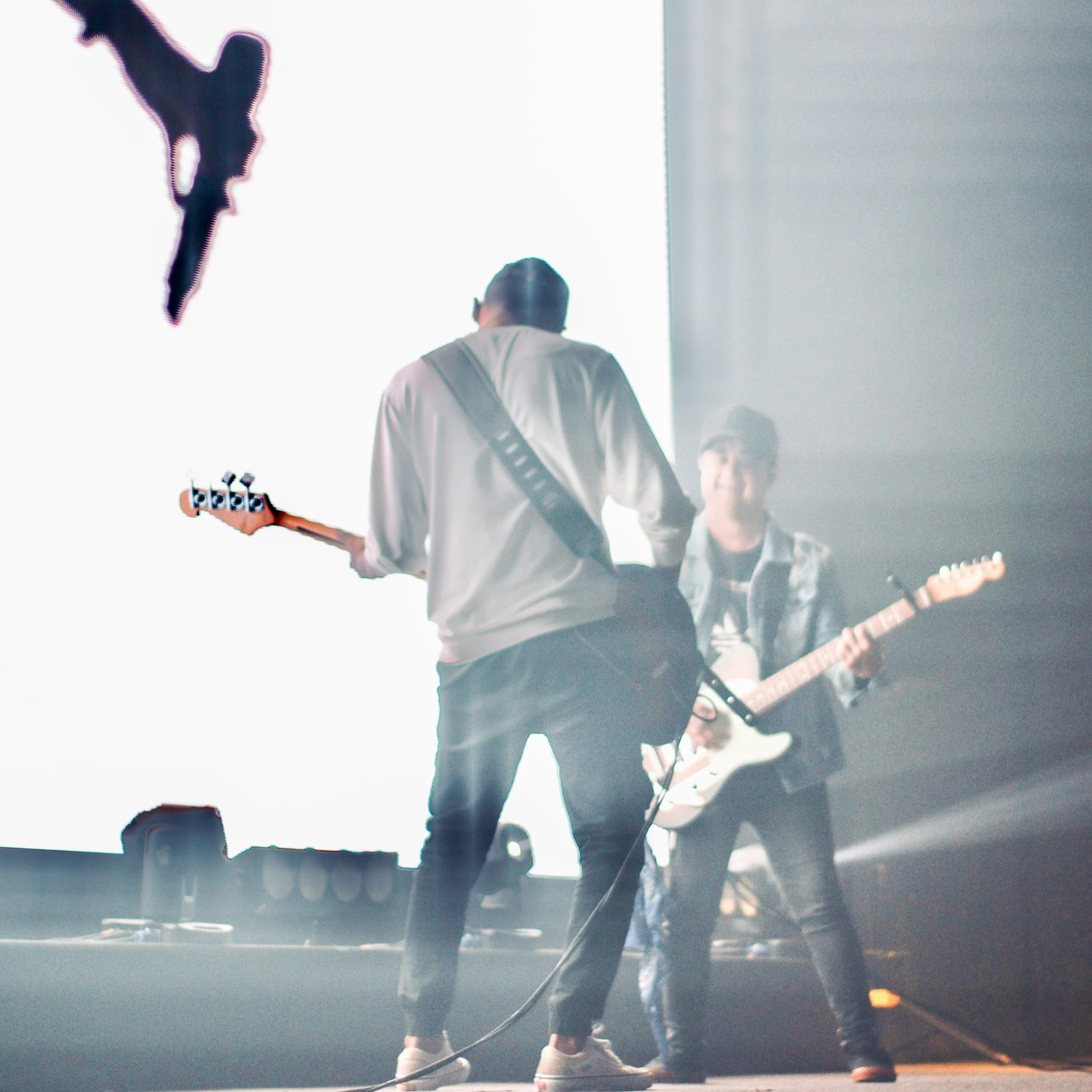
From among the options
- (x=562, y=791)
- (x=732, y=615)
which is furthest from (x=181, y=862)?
(x=732, y=615)

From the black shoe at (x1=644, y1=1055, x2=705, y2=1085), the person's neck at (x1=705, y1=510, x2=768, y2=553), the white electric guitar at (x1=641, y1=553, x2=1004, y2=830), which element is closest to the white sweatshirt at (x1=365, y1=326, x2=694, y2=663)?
the white electric guitar at (x1=641, y1=553, x2=1004, y2=830)

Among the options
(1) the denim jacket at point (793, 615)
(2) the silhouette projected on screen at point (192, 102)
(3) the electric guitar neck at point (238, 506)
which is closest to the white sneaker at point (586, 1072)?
(1) the denim jacket at point (793, 615)

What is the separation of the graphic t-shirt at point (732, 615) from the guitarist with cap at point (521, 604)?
2.23 feet

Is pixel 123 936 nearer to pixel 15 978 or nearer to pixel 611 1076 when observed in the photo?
pixel 15 978

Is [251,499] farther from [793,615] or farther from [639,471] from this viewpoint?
[793,615]

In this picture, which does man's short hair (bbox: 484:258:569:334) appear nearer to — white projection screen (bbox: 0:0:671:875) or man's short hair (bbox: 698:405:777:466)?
white projection screen (bbox: 0:0:671:875)

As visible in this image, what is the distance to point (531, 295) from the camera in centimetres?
182

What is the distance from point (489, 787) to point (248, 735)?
0.79m

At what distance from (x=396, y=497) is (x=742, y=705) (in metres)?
0.94

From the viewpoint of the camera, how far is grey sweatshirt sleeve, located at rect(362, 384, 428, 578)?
174 cm

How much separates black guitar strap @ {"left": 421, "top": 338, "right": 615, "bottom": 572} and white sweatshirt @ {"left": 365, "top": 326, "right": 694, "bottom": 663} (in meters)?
0.01

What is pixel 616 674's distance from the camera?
1.64m

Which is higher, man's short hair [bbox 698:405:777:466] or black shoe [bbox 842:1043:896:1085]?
man's short hair [bbox 698:405:777:466]

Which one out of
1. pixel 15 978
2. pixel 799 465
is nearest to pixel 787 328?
pixel 799 465
